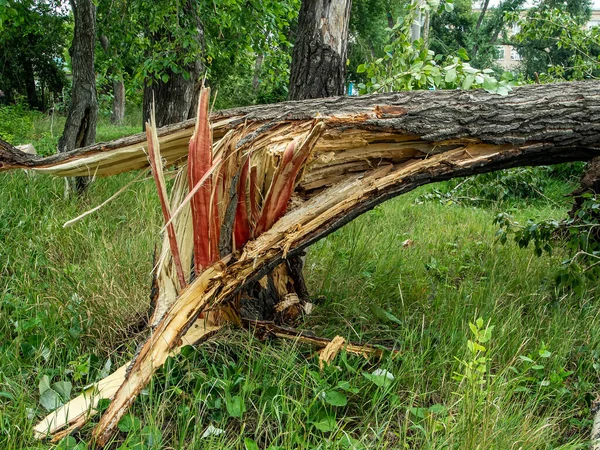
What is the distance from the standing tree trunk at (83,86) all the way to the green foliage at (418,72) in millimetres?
2907

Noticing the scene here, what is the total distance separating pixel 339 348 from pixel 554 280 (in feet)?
5.71

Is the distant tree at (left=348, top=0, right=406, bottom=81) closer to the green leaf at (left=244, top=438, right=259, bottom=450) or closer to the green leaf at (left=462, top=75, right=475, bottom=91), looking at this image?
the green leaf at (left=462, top=75, right=475, bottom=91)

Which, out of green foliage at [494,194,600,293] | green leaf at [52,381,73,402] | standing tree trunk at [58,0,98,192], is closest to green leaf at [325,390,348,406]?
green leaf at [52,381,73,402]

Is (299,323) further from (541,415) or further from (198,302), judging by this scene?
(541,415)

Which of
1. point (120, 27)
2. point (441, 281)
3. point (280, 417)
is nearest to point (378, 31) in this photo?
point (120, 27)

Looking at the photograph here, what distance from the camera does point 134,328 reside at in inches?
108

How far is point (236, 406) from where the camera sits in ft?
6.86

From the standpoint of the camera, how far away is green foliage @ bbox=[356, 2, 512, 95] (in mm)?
3023

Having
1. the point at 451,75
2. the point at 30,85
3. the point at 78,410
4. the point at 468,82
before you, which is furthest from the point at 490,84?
the point at 30,85

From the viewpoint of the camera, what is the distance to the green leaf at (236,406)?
2.07m

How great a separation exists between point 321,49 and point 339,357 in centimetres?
197

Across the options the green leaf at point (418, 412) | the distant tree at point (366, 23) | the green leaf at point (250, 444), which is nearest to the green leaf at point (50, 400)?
the green leaf at point (250, 444)

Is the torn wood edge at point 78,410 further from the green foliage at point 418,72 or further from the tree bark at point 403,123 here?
the green foliage at point 418,72

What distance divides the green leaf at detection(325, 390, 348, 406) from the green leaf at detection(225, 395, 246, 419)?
34cm
